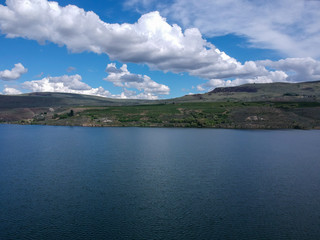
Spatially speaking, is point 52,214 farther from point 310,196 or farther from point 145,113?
point 145,113

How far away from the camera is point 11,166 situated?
49.0m

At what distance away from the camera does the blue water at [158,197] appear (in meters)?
25.5

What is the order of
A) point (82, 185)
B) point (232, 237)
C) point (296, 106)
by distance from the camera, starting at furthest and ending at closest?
point (296, 106), point (82, 185), point (232, 237)

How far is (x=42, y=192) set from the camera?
3497cm

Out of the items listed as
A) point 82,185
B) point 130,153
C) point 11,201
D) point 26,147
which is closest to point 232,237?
point 82,185

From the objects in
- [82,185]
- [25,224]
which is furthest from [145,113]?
[25,224]

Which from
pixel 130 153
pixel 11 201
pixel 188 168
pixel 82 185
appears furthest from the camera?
pixel 130 153

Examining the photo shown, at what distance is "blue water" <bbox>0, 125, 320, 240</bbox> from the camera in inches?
1005

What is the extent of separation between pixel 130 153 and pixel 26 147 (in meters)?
30.2

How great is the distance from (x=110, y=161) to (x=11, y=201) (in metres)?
24.1

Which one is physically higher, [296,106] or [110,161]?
[296,106]

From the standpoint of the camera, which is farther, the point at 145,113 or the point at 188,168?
the point at 145,113

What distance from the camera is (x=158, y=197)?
111 ft

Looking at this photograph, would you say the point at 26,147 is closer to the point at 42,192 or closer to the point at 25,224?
the point at 42,192
